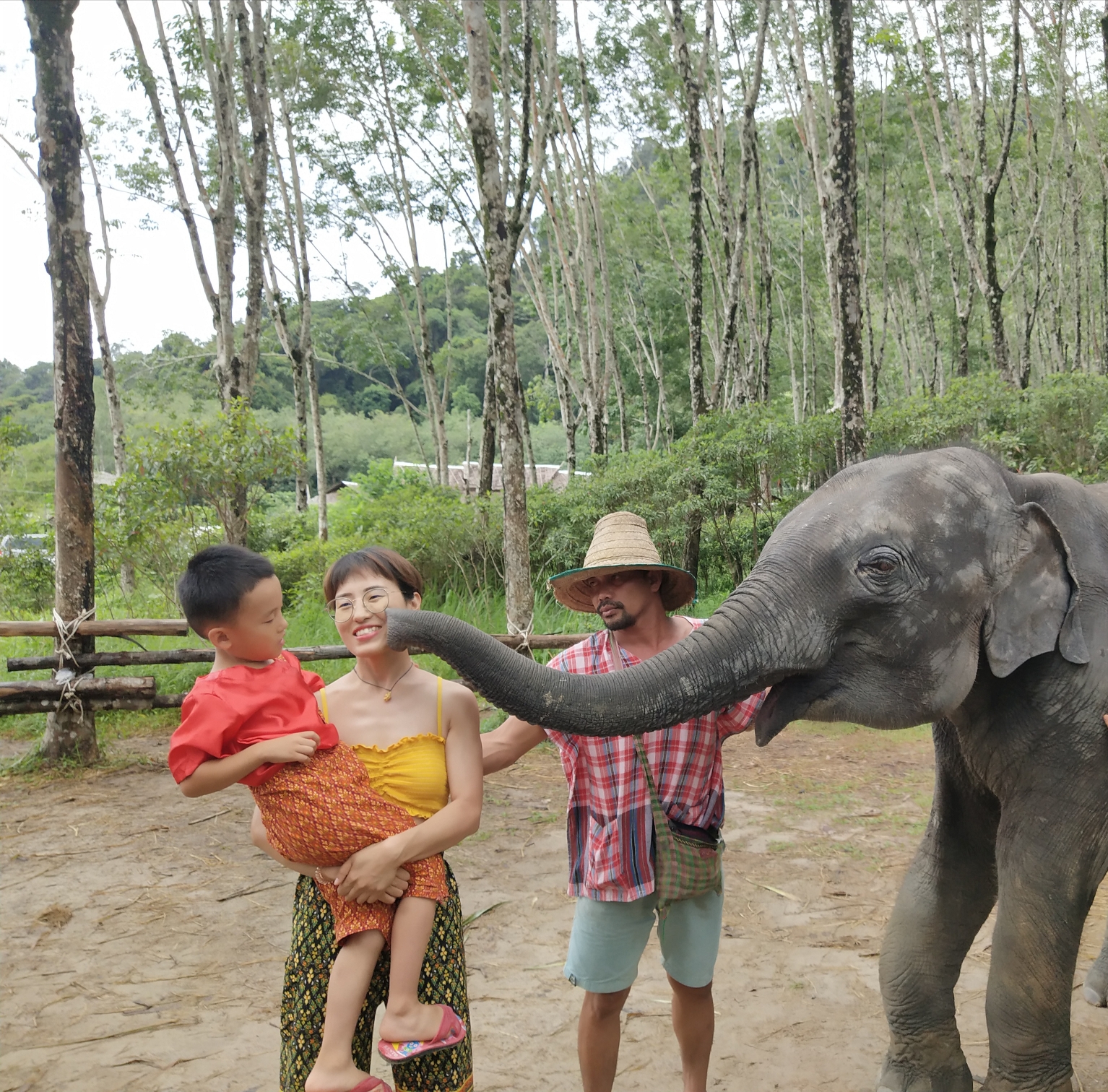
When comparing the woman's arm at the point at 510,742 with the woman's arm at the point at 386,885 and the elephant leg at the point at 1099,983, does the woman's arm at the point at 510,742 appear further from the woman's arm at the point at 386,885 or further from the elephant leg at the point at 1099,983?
the elephant leg at the point at 1099,983

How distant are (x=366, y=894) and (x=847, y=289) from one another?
769 cm

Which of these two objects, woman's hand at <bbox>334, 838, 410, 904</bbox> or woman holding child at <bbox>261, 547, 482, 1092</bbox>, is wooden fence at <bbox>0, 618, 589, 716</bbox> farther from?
woman's hand at <bbox>334, 838, 410, 904</bbox>

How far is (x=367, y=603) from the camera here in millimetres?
2119

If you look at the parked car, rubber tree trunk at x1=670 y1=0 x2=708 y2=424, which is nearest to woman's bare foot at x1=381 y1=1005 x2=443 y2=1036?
rubber tree trunk at x1=670 y1=0 x2=708 y2=424

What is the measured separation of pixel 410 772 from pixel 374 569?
44 centimetres

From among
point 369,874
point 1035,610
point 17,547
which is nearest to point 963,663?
point 1035,610

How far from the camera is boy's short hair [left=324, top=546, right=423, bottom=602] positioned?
85.7 inches

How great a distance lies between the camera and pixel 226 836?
5.64 meters

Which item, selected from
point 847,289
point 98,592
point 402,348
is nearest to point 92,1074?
point 847,289

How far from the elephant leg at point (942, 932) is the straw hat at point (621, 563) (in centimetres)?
82

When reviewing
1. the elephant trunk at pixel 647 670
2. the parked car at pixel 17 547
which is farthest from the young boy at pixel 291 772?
the parked car at pixel 17 547

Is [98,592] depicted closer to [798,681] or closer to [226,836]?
[226,836]

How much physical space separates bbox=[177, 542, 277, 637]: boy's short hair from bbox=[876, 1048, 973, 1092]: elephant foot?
2.17 meters

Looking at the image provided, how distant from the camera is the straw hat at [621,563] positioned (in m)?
2.53
